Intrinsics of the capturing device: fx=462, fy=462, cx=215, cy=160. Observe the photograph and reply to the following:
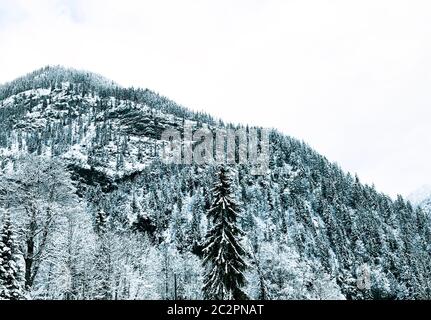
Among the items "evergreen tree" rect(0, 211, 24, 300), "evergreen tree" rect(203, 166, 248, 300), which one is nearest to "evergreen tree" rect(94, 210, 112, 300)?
"evergreen tree" rect(203, 166, 248, 300)

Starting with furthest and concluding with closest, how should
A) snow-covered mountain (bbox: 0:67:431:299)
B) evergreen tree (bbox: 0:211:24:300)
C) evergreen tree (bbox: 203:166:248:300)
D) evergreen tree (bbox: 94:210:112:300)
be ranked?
evergreen tree (bbox: 94:210:112:300) < evergreen tree (bbox: 203:166:248:300) < snow-covered mountain (bbox: 0:67:431:299) < evergreen tree (bbox: 0:211:24:300)

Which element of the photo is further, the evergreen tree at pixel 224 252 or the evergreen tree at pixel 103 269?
the evergreen tree at pixel 103 269

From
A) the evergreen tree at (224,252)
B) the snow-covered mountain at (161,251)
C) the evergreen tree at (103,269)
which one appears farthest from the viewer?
the evergreen tree at (103,269)

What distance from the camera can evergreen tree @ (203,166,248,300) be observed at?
28.4 metres

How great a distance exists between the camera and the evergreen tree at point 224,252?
28.4 m


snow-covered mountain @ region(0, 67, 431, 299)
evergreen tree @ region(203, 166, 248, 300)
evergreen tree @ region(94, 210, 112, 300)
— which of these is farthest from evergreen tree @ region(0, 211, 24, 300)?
evergreen tree @ region(94, 210, 112, 300)

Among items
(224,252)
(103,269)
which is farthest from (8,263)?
(103,269)

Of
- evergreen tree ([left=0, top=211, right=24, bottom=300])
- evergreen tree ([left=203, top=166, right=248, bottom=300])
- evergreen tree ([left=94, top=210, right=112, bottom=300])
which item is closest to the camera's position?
evergreen tree ([left=0, top=211, right=24, bottom=300])

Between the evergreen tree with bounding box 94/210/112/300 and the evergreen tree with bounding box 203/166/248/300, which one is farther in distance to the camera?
the evergreen tree with bounding box 94/210/112/300

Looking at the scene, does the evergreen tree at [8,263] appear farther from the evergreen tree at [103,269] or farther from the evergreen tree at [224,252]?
the evergreen tree at [103,269]

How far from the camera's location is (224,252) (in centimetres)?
2847

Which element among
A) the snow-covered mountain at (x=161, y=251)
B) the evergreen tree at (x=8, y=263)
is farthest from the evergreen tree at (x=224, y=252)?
the evergreen tree at (x=8, y=263)

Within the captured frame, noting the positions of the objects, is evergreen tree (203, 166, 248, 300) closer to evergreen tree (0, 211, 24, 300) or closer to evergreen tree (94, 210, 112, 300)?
evergreen tree (0, 211, 24, 300)

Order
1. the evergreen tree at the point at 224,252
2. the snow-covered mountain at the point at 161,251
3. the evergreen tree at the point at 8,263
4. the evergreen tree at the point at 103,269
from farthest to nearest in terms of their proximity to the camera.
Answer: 1. the evergreen tree at the point at 103,269
2. the evergreen tree at the point at 224,252
3. the snow-covered mountain at the point at 161,251
4. the evergreen tree at the point at 8,263
